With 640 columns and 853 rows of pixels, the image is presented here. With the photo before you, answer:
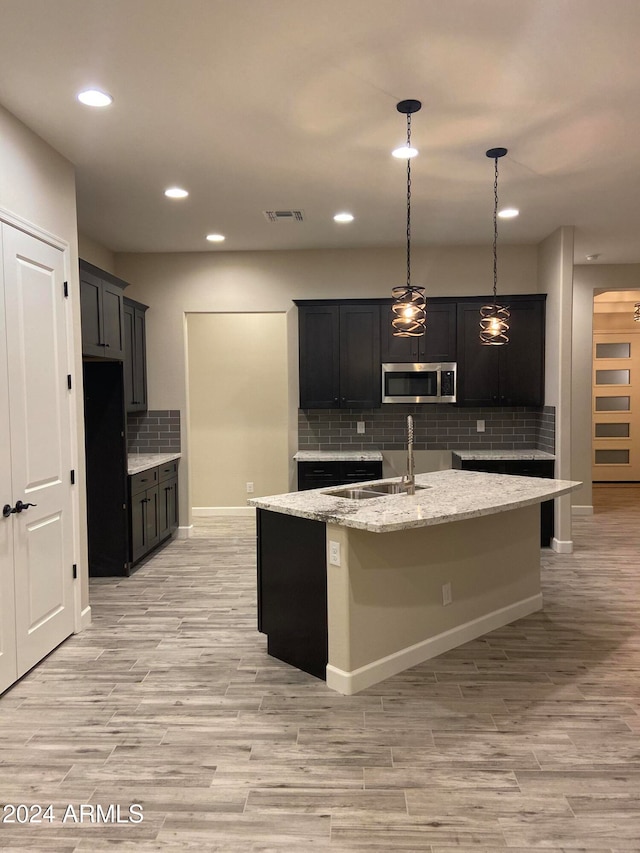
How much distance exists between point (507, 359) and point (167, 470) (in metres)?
3.77

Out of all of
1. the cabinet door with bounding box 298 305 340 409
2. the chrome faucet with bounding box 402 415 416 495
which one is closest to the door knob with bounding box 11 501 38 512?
the chrome faucet with bounding box 402 415 416 495

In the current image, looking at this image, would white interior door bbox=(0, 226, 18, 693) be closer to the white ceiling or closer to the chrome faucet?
the white ceiling

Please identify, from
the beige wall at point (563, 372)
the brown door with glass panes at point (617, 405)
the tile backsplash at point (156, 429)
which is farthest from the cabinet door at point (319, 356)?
the brown door with glass panes at point (617, 405)

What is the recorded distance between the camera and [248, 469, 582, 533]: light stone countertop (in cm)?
298

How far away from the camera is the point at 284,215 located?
5.42 metres

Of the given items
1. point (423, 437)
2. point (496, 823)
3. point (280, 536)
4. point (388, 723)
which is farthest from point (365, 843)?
point (423, 437)

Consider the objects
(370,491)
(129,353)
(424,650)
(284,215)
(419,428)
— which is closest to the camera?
(424,650)

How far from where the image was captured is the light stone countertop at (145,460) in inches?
218

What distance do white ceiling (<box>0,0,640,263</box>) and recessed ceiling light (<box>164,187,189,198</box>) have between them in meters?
0.06

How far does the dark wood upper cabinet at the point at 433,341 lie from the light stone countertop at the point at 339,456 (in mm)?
1025

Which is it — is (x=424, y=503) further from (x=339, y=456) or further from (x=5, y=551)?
(x=339, y=456)

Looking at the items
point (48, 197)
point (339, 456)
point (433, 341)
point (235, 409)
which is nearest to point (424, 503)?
point (48, 197)

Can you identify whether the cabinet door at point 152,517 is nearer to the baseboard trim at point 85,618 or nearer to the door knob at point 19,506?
the baseboard trim at point 85,618

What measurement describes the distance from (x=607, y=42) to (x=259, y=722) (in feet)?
11.6
